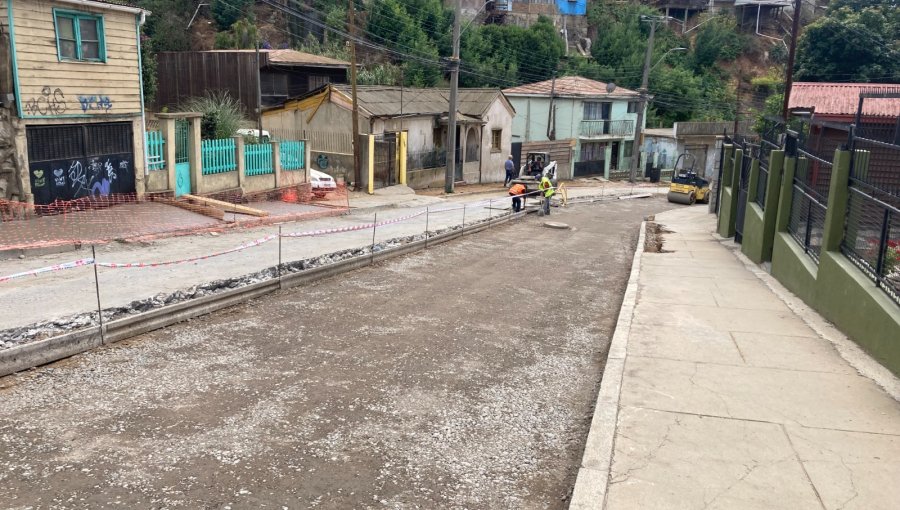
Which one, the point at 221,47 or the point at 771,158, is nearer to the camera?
the point at 771,158

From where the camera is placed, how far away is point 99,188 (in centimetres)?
1825

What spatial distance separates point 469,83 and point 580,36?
1853cm

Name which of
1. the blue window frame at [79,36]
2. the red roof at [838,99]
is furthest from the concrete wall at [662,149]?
the blue window frame at [79,36]

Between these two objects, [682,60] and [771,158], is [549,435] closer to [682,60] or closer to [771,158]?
[771,158]

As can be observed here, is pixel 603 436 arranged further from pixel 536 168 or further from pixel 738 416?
pixel 536 168

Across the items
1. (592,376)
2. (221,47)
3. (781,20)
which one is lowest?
(592,376)

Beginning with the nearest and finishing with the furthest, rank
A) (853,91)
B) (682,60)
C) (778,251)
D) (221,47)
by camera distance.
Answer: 1. (778,251)
2. (853,91)
3. (221,47)
4. (682,60)

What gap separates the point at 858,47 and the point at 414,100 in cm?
2761

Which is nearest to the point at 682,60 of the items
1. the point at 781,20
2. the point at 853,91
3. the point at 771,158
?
the point at 781,20

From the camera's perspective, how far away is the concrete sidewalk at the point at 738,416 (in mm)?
5332

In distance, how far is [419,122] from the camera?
34.3 metres

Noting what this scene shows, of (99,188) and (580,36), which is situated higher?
(580,36)

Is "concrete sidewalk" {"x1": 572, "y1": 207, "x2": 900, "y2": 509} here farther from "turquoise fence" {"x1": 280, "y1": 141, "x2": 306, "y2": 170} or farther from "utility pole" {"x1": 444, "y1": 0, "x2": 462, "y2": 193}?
"utility pole" {"x1": 444, "y1": 0, "x2": 462, "y2": 193}

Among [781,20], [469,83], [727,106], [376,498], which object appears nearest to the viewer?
[376,498]
